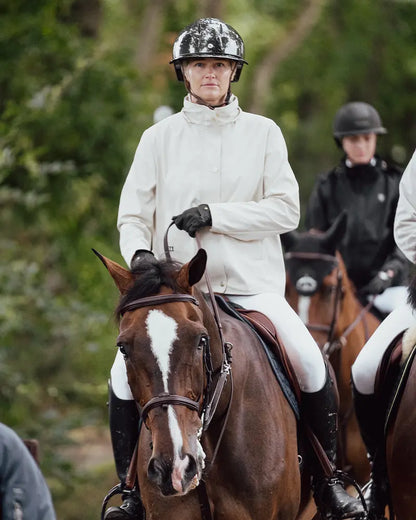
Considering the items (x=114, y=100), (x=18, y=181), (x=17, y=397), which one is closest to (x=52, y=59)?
(x=114, y=100)

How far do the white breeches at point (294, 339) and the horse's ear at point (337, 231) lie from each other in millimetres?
2913

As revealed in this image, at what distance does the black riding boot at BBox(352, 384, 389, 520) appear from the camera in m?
7.07

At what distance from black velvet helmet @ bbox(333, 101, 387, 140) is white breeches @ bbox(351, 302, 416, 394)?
4.38 meters

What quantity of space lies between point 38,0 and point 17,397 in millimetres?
4321

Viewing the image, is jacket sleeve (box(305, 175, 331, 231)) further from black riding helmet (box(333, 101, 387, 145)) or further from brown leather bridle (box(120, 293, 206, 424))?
brown leather bridle (box(120, 293, 206, 424))

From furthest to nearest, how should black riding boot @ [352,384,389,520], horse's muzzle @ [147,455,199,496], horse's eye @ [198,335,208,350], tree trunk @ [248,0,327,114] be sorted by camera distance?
tree trunk @ [248,0,327,114] < black riding boot @ [352,384,389,520] < horse's eye @ [198,335,208,350] < horse's muzzle @ [147,455,199,496]

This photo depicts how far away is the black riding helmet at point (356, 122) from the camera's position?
11219 millimetres

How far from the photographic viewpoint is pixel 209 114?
6.92m

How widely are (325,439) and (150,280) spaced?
71.0 inches

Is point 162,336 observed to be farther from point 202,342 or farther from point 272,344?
point 272,344

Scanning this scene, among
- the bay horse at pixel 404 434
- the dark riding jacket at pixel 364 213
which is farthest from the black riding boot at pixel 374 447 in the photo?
the dark riding jacket at pixel 364 213

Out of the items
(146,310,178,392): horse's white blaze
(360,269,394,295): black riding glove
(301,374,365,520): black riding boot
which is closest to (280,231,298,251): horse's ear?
(360,269,394,295): black riding glove

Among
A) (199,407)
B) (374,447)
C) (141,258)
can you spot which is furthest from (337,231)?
(199,407)

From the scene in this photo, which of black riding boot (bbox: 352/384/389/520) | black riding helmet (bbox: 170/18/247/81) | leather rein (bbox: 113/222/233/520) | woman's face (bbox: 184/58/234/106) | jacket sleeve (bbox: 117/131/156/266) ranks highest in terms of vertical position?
black riding helmet (bbox: 170/18/247/81)
